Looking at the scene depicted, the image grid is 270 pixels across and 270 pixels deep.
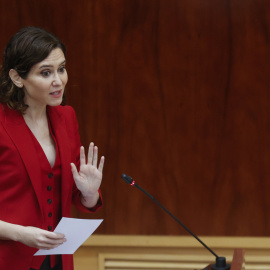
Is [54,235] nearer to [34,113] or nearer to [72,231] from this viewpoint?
[72,231]

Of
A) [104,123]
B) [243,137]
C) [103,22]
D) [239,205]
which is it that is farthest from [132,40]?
[239,205]

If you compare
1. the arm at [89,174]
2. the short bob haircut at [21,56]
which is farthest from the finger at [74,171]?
the short bob haircut at [21,56]

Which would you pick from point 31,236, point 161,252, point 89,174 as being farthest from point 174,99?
point 31,236

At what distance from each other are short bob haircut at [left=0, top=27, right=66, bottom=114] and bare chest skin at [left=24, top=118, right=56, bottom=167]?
3cm

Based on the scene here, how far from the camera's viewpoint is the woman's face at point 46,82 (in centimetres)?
81

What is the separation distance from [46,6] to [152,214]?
0.53 m

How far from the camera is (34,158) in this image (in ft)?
2.61

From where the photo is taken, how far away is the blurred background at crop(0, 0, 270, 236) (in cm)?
131

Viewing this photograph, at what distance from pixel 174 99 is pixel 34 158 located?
0.60m

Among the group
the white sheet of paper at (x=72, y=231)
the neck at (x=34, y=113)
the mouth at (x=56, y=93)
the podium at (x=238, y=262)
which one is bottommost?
the podium at (x=238, y=262)

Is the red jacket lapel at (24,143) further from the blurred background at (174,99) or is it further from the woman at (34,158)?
the blurred background at (174,99)

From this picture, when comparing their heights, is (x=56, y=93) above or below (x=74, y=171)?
above

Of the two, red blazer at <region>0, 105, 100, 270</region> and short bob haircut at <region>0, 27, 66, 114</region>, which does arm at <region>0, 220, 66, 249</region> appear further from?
short bob haircut at <region>0, 27, 66, 114</region>

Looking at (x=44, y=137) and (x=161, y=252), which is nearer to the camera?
(x=44, y=137)
